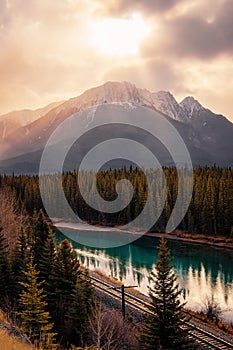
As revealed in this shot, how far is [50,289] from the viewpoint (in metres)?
34.2

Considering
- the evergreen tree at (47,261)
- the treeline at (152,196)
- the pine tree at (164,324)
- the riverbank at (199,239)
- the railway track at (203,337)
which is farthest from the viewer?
the treeline at (152,196)

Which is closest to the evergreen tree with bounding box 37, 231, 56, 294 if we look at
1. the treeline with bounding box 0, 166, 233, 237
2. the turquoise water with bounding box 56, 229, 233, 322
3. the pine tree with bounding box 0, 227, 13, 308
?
the pine tree with bounding box 0, 227, 13, 308

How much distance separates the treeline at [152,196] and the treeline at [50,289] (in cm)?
5345

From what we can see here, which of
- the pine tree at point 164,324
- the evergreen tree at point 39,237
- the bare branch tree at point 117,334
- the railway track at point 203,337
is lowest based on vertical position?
the railway track at point 203,337

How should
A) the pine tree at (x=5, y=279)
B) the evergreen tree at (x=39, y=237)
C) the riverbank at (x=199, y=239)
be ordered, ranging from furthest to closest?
the riverbank at (x=199, y=239), the evergreen tree at (x=39, y=237), the pine tree at (x=5, y=279)

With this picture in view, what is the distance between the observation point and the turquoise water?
153 ft

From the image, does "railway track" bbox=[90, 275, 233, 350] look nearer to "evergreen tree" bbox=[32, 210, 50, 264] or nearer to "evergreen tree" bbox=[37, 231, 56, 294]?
"evergreen tree" bbox=[37, 231, 56, 294]

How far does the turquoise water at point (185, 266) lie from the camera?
153 feet

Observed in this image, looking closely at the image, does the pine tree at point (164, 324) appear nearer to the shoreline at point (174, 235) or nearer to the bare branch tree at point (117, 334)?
the bare branch tree at point (117, 334)

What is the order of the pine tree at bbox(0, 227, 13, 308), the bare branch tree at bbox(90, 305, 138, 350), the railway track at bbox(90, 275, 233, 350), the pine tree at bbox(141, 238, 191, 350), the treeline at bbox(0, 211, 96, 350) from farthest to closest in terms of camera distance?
the pine tree at bbox(0, 227, 13, 308) → the railway track at bbox(90, 275, 233, 350) → the treeline at bbox(0, 211, 96, 350) → the bare branch tree at bbox(90, 305, 138, 350) → the pine tree at bbox(141, 238, 191, 350)

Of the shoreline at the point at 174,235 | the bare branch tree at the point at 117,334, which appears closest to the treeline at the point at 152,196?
the shoreline at the point at 174,235

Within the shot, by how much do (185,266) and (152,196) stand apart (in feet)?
138

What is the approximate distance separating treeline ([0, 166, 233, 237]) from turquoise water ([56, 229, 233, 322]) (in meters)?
9.66

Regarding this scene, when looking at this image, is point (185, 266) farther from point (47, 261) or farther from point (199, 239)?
point (47, 261)
